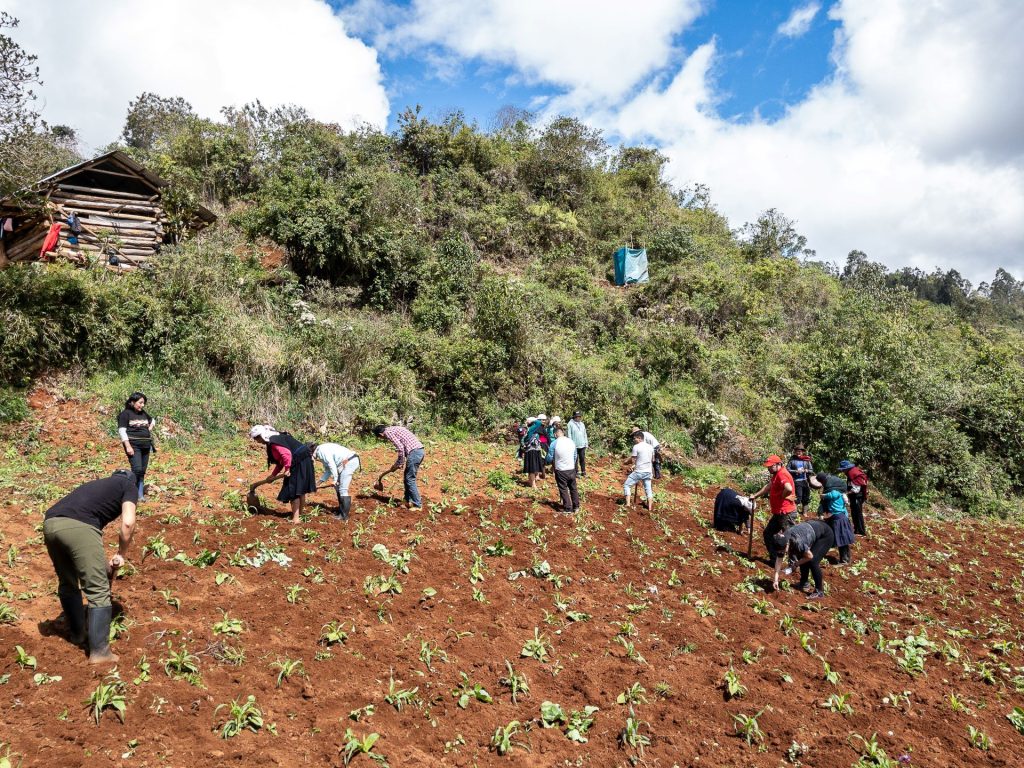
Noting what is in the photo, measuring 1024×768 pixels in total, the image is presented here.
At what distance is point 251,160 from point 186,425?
15567 millimetres

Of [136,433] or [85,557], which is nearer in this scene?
[85,557]

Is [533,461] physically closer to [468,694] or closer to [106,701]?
[468,694]

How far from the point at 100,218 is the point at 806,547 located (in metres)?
19.8

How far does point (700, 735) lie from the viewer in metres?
5.21

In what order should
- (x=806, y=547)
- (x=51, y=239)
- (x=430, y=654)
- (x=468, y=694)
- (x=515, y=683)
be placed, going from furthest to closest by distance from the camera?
1. (x=51, y=239)
2. (x=806, y=547)
3. (x=430, y=654)
4. (x=515, y=683)
5. (x=468, y=694)

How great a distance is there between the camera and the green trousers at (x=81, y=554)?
5031mm

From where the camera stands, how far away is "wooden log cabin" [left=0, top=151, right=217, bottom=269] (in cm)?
1703

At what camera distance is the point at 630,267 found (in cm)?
2536

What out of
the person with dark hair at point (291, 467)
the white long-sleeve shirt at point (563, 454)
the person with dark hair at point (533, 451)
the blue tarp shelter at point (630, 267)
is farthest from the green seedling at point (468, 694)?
the blue tarp shelter at point (630, 267)

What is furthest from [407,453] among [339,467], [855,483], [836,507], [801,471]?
[855,483]

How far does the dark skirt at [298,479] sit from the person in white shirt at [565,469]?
4192mm

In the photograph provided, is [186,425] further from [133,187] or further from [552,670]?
[552,670]

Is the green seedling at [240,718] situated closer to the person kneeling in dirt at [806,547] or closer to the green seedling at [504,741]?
the green seedling at [504,741]

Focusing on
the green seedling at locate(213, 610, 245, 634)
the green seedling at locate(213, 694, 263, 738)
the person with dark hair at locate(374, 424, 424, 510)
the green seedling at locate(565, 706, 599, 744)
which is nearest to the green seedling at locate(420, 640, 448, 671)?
the green seedling at locate(565, 706, 599, 744)
